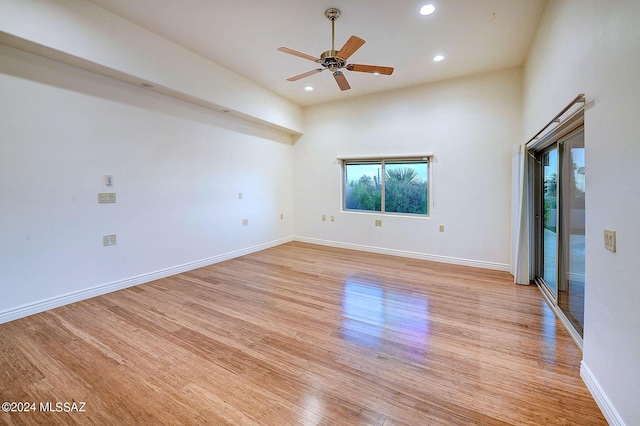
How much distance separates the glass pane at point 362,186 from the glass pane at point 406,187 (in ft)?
0.61

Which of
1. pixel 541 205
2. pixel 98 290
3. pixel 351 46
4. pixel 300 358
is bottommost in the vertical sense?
pixel 300 358

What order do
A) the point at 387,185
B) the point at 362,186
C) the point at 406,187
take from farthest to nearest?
the point at 362,186
the point at 387,185
the point at 406,187

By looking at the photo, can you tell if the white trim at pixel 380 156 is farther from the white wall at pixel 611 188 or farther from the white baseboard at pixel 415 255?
the white wall at pixel 611 188

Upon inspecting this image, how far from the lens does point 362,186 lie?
5.68 meters

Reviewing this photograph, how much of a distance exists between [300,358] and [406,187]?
3.89 meters

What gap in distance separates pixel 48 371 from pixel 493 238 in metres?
5.32

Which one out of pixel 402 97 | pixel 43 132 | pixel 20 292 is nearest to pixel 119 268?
pixel 20 292

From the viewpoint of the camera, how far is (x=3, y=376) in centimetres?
186

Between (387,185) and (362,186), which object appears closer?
(387,185)

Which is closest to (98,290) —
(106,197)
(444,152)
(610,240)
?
(106,197)

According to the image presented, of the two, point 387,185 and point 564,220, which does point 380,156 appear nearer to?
point 387,185

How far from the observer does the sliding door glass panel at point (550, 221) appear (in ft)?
9.45

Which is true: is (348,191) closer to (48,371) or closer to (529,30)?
(529,30)

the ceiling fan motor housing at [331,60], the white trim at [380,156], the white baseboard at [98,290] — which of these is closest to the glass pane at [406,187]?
the white trim at [380,156]
